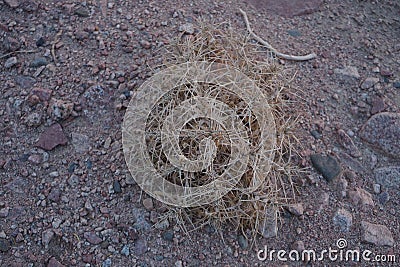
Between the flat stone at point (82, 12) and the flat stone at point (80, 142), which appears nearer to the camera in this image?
the flat stone at point (80, 142)

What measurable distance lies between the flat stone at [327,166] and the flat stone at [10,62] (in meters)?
1.25

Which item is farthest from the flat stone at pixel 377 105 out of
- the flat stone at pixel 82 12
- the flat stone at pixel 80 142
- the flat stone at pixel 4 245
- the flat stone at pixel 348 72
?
the flat stone at pixel 4 245

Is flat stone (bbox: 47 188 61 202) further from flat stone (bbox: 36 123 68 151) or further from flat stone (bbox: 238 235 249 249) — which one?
flat stone (bbox: 238 235 249 249)

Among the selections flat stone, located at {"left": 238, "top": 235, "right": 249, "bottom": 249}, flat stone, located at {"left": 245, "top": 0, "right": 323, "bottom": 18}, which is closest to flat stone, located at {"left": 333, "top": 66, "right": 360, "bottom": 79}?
flat stone, located at {"left": 245, "top": 0, "right": 323, "bottom": 18}

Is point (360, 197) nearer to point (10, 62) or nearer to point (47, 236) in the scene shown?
point (47, 236)

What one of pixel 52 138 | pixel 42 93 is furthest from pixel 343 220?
pixel 42 93

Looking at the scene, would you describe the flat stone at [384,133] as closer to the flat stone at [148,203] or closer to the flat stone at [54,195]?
the flat stone at [148,203]

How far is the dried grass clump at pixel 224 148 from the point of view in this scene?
6.12 feet

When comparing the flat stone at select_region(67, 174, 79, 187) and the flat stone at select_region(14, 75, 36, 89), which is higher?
the flat stone at select_region(14, 75, 36, 89)

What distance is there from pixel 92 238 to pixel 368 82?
1.30 metres

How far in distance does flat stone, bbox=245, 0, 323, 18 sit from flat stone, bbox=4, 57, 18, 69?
1084 millimetres

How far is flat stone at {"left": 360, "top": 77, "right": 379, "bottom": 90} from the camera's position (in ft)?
7.69

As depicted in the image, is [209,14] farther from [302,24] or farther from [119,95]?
[119,95]

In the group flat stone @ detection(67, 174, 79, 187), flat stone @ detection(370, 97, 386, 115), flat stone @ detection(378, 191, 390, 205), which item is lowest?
flat stone @ detection(378, 191, 390, 205)
